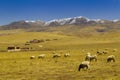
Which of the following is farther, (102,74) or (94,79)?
(102,74)

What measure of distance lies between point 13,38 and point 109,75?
16152 cm

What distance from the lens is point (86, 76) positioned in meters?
30.4

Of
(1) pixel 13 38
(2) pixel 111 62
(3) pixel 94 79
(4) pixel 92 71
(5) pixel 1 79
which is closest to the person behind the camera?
(3) pixel 94 79

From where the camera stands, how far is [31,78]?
3044 centimetres

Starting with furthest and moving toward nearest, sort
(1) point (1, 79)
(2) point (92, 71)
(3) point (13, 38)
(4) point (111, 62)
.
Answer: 1. (3) point (13, 38)
2. (4) point (111, 62)
3. (2) point (92, 71)
4. (1) point (1, 79)

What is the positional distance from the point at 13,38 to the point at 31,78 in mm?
160140

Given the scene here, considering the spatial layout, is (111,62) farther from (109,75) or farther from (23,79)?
(23,79)

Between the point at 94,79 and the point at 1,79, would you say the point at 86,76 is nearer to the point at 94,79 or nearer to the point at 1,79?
the point at 94,79

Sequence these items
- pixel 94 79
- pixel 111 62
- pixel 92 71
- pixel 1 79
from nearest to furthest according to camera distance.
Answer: pixel 94 79 < pixel 1 79 < pixel 92 71 < pixel 111 62

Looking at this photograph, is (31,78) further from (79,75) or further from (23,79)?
(79,75)

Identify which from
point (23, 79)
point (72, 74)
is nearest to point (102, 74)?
point (72, 74)

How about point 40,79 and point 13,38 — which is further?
point 13,38

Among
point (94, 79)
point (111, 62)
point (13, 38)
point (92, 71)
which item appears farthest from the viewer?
point (13, 38)

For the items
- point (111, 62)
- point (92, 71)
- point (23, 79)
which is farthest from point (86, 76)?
point (111, 62)
